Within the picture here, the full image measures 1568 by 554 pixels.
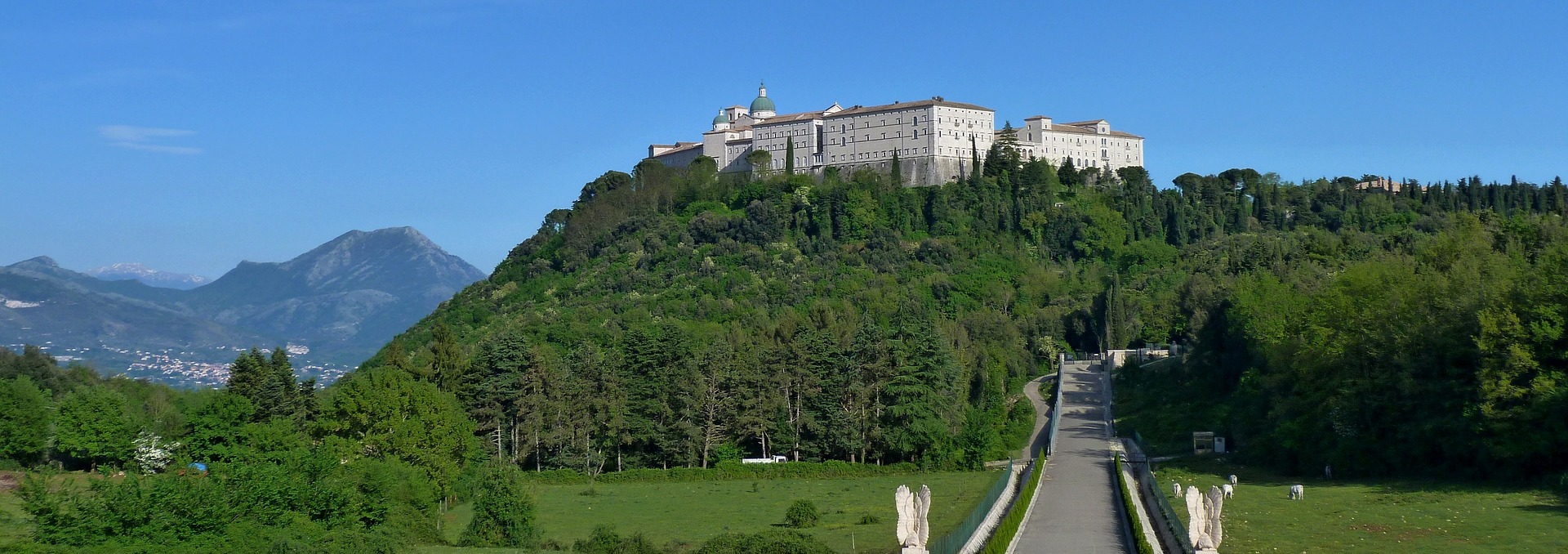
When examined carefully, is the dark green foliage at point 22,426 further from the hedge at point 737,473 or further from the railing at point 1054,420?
the railing at point 1054,420

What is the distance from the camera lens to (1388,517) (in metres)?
33.7

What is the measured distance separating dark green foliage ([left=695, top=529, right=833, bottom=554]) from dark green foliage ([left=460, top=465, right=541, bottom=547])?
5.76m

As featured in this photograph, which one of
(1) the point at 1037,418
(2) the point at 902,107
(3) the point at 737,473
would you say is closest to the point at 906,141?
(2) the point at 902,107

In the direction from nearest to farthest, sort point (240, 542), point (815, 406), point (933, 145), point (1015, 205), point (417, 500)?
point (240, 542) → point (417, 500) → point (815, 406) → point (1015, 205) → point (933, 145)

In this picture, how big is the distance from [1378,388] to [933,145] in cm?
8403

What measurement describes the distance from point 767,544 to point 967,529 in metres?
4.63

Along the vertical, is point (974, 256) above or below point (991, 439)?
above

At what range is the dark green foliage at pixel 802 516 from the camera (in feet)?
128

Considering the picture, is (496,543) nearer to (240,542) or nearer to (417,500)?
(417,500)

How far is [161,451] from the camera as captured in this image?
2093 inches

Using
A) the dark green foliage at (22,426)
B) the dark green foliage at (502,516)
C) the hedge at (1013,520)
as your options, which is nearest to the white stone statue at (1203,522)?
the hedge at (1013,520)

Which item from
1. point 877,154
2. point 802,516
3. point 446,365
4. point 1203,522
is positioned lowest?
point 802,516

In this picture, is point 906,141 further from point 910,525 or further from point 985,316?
point 910,525

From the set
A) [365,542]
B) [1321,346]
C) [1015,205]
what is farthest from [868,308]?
[365,542]
